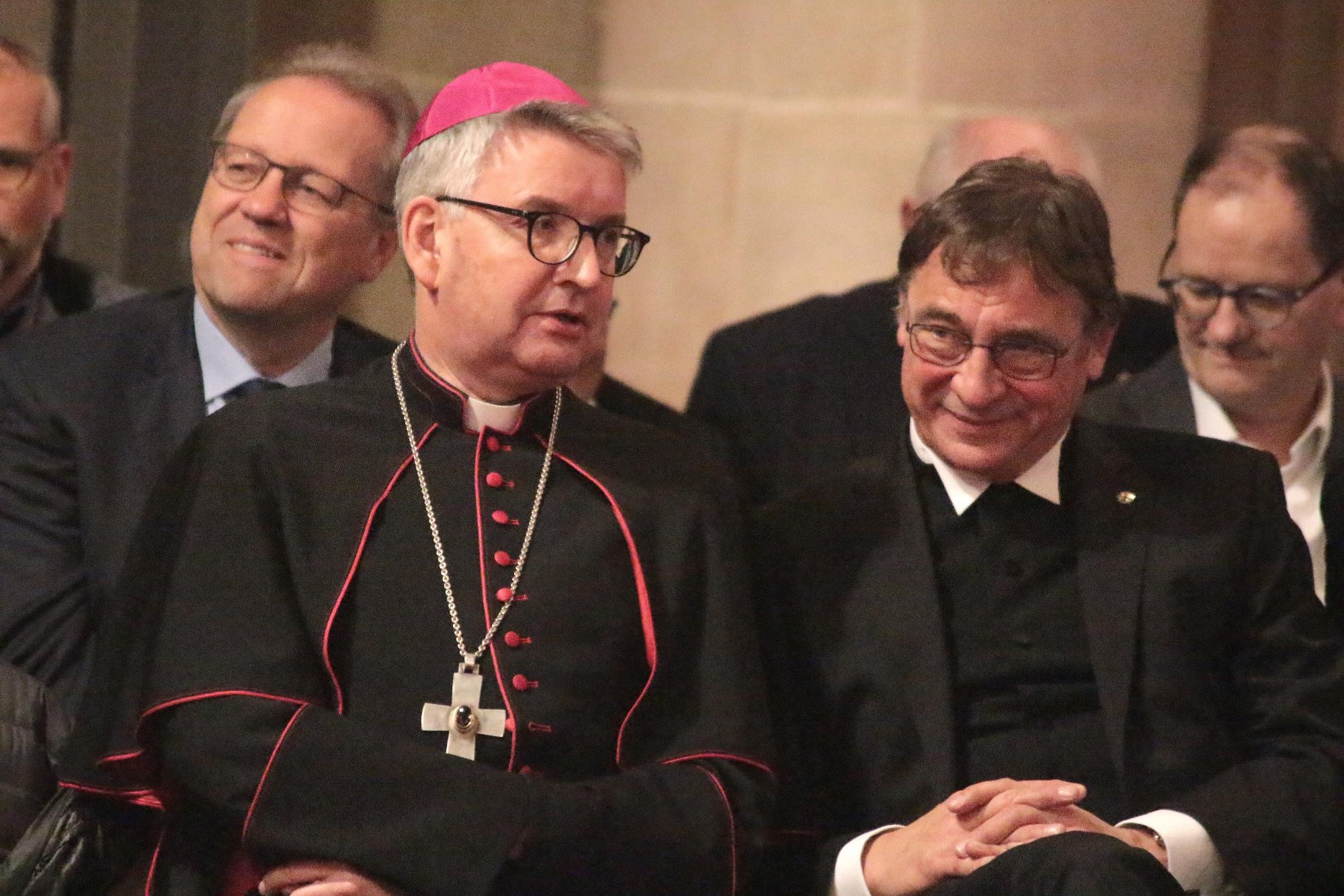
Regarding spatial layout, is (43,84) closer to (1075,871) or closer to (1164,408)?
(1164,408)

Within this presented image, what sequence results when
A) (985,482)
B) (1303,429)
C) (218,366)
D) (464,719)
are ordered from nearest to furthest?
(464,719)
(985,482)
(218,366)
(1303,429)

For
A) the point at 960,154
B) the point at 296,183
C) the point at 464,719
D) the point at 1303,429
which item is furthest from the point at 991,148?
the point at 464,719

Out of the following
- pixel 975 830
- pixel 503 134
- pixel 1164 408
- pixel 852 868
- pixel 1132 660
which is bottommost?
pixel 852 868

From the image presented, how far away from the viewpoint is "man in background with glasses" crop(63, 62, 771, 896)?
2.63 m

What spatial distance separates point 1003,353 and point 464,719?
104 centimetres

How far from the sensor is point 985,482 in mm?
3189

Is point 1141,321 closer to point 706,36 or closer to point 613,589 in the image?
point 706,36

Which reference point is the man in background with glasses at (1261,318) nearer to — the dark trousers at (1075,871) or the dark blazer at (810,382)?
the dark blazer at (810,382)

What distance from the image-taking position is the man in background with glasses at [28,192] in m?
4.08

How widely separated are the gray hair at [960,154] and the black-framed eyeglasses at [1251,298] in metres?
0.56

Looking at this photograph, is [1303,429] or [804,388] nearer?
[1303,429]

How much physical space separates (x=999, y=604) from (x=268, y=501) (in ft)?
3.91

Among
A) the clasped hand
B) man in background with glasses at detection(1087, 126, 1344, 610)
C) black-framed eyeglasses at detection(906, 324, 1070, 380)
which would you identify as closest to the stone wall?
man in background with glasses at detection(1087, 126, 1344, 610)

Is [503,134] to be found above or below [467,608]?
above
